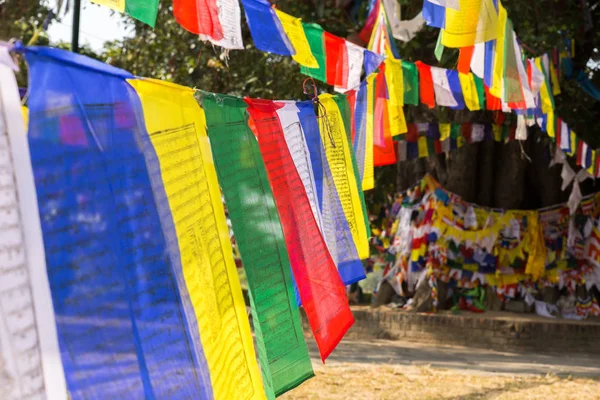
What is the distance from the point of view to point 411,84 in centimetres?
722

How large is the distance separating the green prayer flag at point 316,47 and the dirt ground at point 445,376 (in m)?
2.39

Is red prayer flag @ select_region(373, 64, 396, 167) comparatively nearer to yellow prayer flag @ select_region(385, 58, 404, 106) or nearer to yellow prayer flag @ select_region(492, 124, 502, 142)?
yellow prayer flag @ select_region(385, 58, 404, 106)

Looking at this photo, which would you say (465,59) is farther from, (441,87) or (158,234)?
(158,234)

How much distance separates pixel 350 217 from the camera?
15.5 ft

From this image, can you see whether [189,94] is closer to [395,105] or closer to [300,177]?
[300,177]

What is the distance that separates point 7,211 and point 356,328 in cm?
1242

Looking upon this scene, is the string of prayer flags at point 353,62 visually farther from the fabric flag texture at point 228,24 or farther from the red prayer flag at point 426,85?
the fabric flag texture at point 228,24

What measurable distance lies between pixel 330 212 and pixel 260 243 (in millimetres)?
1331

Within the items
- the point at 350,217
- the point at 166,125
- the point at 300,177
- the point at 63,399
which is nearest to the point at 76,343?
the point at 63,399

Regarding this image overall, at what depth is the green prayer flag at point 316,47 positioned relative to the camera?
5.59m

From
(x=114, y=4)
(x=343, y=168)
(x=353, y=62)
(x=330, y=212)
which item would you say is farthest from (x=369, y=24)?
(x=114, y=4)

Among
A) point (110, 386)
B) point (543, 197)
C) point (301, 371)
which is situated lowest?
point (543, 197)

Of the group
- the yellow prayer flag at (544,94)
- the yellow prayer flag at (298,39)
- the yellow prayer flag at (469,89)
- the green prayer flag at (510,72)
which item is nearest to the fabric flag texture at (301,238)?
the yellow prayer flag at (298,39)

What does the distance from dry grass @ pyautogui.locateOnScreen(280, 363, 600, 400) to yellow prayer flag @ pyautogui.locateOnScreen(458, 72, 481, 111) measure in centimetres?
237
